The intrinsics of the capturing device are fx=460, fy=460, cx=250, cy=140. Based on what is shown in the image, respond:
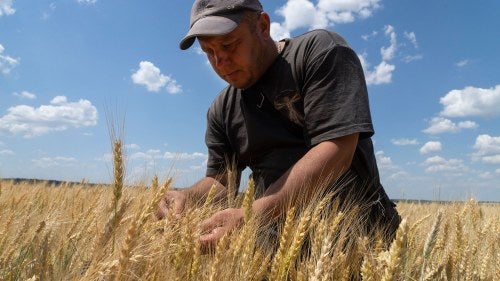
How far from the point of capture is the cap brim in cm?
191

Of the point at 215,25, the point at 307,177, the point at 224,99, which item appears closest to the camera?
the point at 307,177

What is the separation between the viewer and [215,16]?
1975mm

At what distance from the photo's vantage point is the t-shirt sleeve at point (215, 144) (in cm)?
261

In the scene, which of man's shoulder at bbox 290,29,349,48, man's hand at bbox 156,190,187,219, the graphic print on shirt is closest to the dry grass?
man's hand at bbox 156,190,187,219

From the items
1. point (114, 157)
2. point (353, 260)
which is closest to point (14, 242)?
point (114, 157)

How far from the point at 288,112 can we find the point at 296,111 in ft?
0.15

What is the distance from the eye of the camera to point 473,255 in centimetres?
201

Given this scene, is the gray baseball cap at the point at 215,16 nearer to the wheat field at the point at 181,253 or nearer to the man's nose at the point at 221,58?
the man's nose at the point at 221,58

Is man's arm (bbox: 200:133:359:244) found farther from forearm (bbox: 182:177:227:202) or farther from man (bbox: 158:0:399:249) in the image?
forearm (bbox: 182:177:227:202)

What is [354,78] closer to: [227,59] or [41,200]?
[227,59]

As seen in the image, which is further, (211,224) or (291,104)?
(291,104)

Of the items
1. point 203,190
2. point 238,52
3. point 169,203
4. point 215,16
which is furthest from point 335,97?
point 203,190

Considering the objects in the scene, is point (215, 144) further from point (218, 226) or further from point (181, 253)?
point (181, 253)

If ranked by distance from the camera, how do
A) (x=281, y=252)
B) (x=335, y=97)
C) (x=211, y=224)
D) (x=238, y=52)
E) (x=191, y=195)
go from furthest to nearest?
(x=191, y=195)
(x=238, y=52)
(x=335, y=97)
(x=211, y=224)
(x=281, y=252)
